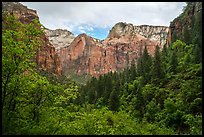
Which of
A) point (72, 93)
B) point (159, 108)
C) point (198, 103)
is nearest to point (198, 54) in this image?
point (159, 108)

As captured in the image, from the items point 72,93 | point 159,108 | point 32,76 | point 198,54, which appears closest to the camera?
point 32,76

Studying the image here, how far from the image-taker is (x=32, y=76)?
912 centimetres

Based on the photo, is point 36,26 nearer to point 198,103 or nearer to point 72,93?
point 72,93

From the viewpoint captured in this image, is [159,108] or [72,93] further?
[159,108]

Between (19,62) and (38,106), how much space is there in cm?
183

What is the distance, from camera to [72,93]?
1016cm

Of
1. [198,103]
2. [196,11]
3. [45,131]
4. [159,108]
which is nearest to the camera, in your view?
[45,131]

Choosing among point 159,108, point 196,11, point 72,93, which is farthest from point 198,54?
point 196,11

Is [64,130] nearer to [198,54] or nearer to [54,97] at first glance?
[54,97]

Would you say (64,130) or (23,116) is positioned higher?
(23,116)

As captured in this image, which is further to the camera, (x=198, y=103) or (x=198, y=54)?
(x=198, y=54)

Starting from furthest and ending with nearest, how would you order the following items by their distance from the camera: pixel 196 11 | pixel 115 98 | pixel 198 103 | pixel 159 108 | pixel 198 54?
pixel 196 11 → pixel 115 98 → pixel 198 54 → pixel 159 108 → pixel 198 103

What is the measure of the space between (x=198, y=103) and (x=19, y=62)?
19611 millimetres

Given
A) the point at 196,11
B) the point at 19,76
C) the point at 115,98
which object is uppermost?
the point at 196,11
